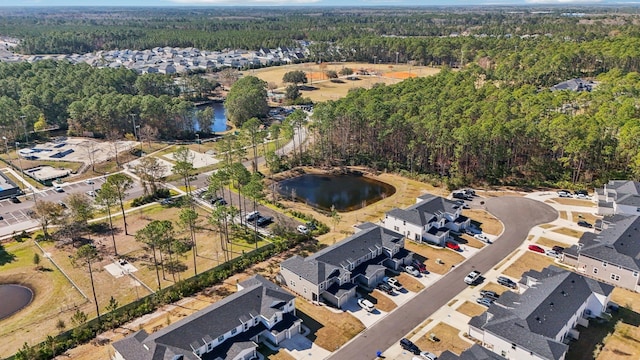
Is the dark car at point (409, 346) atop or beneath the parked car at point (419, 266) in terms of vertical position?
atop

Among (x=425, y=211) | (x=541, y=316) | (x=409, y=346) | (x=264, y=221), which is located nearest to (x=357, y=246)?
(x=425, y=211)

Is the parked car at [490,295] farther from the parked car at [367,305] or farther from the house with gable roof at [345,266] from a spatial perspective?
the parked car at [367,305]

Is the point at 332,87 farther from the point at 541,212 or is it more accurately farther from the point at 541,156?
the point at 541,212

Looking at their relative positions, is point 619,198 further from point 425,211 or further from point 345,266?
point 345,266

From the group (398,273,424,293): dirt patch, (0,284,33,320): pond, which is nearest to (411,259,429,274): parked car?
(398,273,424,293): dirt patch

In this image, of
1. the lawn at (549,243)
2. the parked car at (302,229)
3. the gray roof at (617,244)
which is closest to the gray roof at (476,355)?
the gray roof at (617,244)

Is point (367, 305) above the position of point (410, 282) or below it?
above
